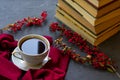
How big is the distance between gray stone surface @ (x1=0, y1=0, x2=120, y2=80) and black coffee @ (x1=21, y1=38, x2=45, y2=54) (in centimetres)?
8

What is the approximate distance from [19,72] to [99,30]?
24cm

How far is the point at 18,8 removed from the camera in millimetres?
875

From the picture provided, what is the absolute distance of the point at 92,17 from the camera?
0.75m

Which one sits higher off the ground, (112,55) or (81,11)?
→ (81,11)

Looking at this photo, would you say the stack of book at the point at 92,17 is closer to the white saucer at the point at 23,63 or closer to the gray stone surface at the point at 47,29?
the gray stone surface at the point at 47,29

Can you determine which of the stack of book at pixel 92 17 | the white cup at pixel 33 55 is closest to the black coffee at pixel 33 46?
the white cup at pixel 33 55

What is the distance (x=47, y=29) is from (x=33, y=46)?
0.13 meters

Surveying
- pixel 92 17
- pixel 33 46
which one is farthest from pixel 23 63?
pixel 92 17

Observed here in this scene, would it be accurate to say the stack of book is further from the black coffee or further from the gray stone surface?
the black coffee

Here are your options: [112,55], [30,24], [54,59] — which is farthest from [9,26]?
[112,55]

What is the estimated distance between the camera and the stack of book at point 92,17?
2.44 feet

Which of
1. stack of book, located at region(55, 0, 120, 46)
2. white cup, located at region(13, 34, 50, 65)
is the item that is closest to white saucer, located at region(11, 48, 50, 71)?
white cup, located at region(13, 34, 50, 65)

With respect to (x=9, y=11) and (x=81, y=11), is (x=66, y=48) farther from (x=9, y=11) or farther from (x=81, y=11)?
(x=9, y=11)

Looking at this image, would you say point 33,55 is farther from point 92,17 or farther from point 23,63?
point 92,17
